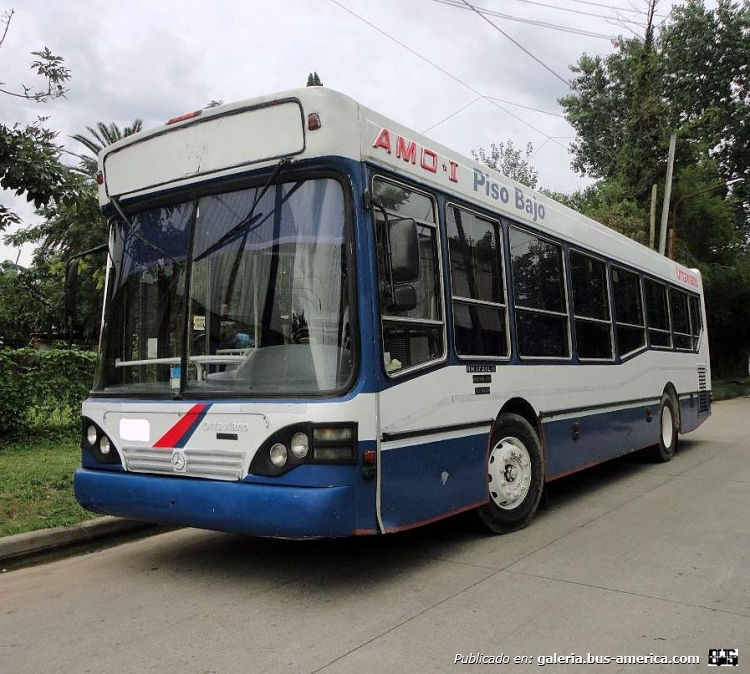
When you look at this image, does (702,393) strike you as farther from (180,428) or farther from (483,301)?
(180,428)

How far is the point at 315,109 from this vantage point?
4316 millimetres

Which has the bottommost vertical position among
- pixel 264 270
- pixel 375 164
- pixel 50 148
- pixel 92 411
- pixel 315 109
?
pixel 92 411

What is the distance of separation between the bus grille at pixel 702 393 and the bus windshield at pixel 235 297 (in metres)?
9.14

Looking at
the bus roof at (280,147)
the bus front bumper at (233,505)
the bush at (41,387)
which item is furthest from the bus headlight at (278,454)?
the bush at (41,387)

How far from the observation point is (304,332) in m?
4.29

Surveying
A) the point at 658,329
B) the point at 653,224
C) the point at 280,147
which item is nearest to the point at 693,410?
the point at 658,329

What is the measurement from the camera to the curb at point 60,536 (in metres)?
5.29

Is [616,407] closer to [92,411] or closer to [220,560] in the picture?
[220,560]

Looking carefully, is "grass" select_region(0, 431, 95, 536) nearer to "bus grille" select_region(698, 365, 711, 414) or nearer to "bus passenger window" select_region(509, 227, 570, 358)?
"bus passenger window" select_region(509, 227, 570, 358)

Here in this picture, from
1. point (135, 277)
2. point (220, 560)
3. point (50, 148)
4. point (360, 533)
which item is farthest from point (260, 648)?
point (50, 148)

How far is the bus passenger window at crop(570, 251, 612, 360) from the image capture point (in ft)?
23.2

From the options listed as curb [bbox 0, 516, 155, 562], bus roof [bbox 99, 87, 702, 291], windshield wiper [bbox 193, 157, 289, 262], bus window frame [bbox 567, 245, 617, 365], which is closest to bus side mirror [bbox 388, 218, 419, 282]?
bus roof [bbox 99, 87, 702, 291]

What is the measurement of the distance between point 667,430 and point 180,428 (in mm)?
7744

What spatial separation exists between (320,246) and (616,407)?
4.84 m
